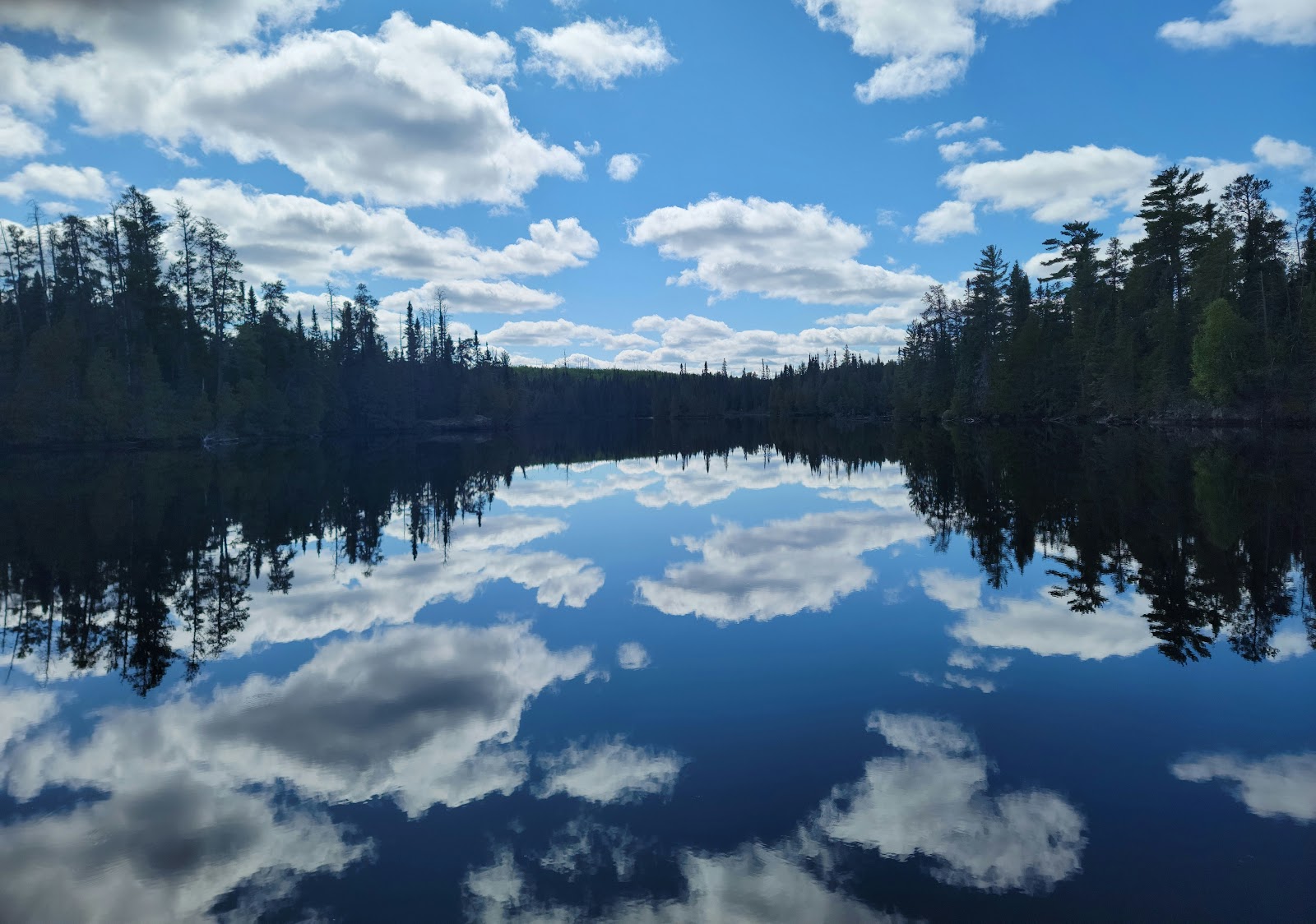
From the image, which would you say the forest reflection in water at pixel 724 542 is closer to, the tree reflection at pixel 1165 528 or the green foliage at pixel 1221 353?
the tree reflection at pixel 1165 528

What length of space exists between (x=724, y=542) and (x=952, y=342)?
92645 millimetres

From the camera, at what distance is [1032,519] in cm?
1980

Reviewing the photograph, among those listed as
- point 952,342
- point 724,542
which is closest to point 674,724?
point 724,542

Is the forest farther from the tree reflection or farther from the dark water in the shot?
the dark water

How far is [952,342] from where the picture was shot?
100m

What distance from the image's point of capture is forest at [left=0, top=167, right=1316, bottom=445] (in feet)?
179

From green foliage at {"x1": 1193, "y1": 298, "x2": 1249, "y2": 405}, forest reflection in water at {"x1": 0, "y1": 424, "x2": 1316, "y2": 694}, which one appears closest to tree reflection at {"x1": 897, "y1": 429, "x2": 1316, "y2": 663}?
forest reflection in water at {"x1": 0, "y1": 424, "x2": 1316, "y2": 694}

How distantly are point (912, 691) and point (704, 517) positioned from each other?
15103mm

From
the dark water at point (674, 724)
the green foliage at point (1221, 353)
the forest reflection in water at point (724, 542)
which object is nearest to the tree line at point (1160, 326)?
the green foliage at point (1221, 353)

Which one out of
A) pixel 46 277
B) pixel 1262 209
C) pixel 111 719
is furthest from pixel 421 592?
pixel 1262 209

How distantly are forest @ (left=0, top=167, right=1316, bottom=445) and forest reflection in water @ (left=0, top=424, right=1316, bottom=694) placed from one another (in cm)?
2073

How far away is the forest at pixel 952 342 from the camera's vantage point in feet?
179

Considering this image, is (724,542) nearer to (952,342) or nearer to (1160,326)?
(1160,326)

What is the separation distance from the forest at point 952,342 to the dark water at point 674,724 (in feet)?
151
